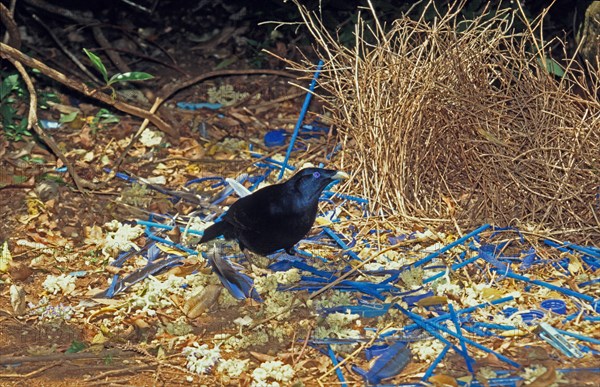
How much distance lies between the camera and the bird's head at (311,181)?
4172mm

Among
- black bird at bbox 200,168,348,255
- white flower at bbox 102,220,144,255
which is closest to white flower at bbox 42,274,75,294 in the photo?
white flower at bbox 102,220,144,255

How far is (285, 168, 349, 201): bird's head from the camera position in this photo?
417 centimetres

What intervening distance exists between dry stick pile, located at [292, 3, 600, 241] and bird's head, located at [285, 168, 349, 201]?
0.53 m

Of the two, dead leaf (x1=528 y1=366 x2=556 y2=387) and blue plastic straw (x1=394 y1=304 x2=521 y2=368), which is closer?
dead leaf (x1=528 y1=366 x2=556 y2=387)

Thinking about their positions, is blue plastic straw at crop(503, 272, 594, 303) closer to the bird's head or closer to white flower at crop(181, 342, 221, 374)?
the bird's head

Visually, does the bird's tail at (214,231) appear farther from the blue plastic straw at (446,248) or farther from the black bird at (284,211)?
the blue plastic straw at (446,248)

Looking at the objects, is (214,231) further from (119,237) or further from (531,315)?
(531,315)

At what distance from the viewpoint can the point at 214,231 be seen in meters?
4.46

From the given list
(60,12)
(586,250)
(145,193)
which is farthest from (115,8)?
(586,250)

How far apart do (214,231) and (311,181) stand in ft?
1.91

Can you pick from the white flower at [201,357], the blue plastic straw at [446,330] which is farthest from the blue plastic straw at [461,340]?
the white flower at [201,357]

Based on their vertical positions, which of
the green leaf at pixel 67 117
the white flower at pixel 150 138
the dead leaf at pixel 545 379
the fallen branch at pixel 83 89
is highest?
the dead leaf at pixel 545 379

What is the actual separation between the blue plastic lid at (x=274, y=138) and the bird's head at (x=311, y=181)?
1593mm

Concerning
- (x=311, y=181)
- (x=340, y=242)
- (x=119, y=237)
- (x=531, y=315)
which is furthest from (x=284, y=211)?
(x=531, y=315)
